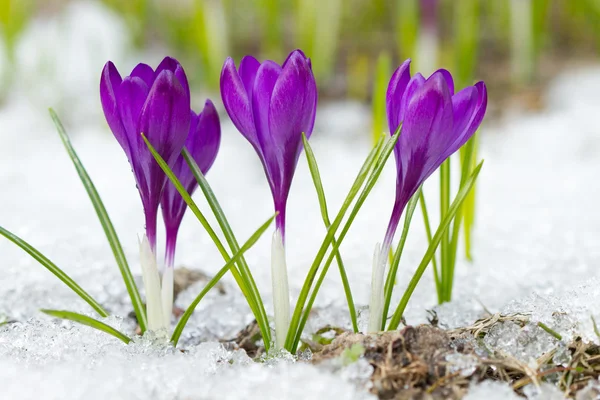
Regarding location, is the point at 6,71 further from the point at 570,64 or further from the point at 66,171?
the point at 570,64

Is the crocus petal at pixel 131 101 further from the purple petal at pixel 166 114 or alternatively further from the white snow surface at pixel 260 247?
the white snow surface at pixel 260 247

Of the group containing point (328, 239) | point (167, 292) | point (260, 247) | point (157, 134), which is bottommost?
point (260, 247)

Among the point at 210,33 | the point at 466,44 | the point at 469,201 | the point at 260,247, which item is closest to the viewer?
the point at 469,201

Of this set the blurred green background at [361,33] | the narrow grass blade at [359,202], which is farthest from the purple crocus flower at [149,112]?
the blurred green background at [361,33]

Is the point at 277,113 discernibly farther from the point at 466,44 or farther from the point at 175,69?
the point at 466,44

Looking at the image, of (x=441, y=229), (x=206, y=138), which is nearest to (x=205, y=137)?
(x=206, y=138)

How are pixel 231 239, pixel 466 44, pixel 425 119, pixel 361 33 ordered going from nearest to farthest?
1. pixel 425 119
2. pixel 231 239
3. pixel 466 44
4. pixel 361 33

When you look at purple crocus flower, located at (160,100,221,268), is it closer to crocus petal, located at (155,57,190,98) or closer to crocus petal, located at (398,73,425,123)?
crocus petal, located at (155,57,190,98)

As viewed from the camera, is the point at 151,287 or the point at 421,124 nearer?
the point at 421,124
